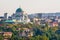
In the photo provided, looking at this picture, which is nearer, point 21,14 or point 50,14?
point 21,14

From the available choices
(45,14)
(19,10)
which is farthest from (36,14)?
(19,10)

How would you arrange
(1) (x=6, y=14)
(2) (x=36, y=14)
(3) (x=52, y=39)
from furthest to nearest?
1. (2) (x=36, y=14)
2. (1) (x=6, y=14)
3. (3) (x=52, y=39)

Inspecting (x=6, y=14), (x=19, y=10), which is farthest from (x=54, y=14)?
(x=19, y=10)

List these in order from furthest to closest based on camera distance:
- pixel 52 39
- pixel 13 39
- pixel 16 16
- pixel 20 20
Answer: pixel 16 16 < pixel 20 20 < pixel 52 39 < pixel 13 39

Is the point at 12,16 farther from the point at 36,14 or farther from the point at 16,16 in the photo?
the point at 36,14

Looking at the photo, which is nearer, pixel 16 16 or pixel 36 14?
pixel 16 16

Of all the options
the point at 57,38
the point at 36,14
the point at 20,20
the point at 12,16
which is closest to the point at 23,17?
the point at 20,20

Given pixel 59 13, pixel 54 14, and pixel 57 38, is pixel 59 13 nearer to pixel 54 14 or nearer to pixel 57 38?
pixel 54 14

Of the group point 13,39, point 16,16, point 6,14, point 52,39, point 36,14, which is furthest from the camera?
point 36,14
